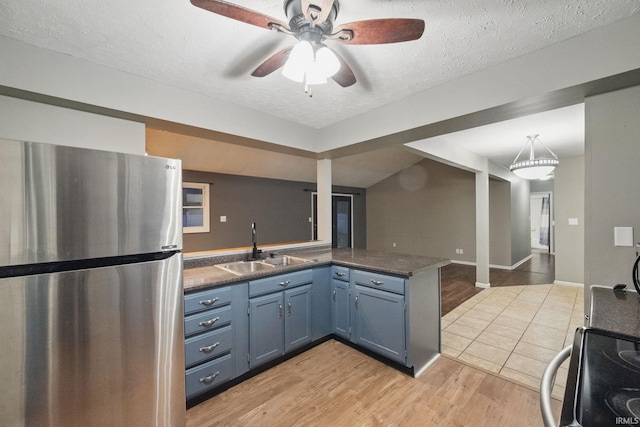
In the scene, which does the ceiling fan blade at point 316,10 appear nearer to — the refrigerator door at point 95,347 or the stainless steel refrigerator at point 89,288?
the stainless steel refrigerator at point 89,288

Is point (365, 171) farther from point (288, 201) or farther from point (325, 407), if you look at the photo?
point (325, 407)

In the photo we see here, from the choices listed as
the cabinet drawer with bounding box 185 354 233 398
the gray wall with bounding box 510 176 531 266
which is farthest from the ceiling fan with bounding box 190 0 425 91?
the gray wall with bounding box 510 176 531 266

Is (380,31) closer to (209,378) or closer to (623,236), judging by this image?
(623,236)

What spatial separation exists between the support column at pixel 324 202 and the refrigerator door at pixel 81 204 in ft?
7.36

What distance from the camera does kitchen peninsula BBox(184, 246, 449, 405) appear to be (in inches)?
71.5

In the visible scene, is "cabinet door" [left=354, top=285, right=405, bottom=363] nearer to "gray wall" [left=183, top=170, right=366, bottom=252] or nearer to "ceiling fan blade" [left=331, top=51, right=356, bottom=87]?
"ceiling fan blade" [left=331, top=51, right=356, bottom=87]

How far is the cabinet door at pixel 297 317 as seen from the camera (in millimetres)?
2254

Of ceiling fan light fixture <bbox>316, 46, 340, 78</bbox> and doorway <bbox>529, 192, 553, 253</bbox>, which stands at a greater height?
ceiling fan light fixture <bbox>316, 46, 340, 78</bbox>

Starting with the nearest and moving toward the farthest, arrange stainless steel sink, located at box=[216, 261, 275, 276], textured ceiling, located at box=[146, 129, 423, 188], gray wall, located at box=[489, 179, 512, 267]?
stainless steel sink, located at box=[216, 261, 275, 276], textured ceiling, located at box=[146, 129, 423, 188], gray wall, located at box=[489, 179, 512, 267]

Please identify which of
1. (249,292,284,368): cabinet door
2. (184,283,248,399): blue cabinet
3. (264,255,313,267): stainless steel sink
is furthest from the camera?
(264,255,313,267): stainless steel sink

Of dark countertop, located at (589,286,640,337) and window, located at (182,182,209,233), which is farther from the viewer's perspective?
window, located at (182,182,209,233)

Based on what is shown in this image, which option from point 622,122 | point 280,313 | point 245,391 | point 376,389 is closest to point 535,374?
point 376,389

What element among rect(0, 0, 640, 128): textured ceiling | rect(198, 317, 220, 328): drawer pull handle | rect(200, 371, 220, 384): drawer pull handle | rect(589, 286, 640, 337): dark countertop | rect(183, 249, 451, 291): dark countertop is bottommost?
rect(200, 371, 220, 384): drawer pull handle

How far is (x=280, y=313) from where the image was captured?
7.24 feet
